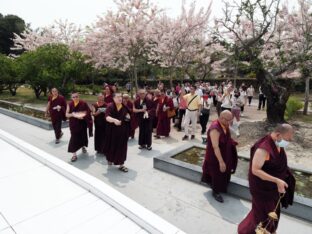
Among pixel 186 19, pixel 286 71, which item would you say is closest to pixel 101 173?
pixel 286 71

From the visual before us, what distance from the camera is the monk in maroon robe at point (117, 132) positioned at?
5680 millimetres

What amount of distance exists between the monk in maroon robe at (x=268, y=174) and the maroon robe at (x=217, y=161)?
1.04m

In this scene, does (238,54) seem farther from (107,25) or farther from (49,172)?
(107,25)

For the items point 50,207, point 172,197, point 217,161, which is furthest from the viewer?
point 172,197

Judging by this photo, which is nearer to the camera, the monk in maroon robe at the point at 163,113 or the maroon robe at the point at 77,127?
the maroon robe at the point at 77,127

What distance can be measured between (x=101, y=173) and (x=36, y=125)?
6.18 meters

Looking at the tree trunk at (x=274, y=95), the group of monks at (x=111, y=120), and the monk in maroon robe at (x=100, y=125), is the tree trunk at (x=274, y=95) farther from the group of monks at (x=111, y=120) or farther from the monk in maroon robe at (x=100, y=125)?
the monk in maroon robe at (x=100, y=125)

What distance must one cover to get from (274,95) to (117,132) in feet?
22.7

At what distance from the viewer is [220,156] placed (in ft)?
13.9

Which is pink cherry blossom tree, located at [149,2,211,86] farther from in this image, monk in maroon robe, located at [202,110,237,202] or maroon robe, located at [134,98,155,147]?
monk in maroon robe, located at [202,110,237,202]

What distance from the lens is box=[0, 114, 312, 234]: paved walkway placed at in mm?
3918

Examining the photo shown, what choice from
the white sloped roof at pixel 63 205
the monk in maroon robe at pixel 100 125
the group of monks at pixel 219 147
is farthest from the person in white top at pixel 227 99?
the white sloped roof at pixel 63 205

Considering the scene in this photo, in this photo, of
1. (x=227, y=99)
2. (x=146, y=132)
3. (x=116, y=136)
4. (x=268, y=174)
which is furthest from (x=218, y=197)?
(x=227, y=99)

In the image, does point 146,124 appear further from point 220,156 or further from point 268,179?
point 268,179
